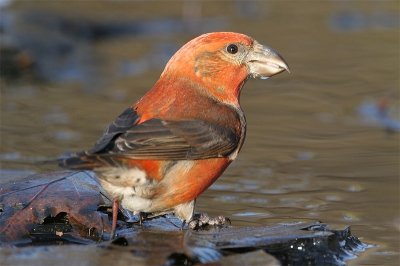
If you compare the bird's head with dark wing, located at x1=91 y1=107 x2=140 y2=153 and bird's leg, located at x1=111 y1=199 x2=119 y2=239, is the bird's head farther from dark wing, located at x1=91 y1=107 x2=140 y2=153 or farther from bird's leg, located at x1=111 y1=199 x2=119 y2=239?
bird's leg, located at x1=111 y1=199 x2=119 y2=239

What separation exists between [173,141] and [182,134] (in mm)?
120

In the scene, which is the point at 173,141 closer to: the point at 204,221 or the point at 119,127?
the point at 119,127

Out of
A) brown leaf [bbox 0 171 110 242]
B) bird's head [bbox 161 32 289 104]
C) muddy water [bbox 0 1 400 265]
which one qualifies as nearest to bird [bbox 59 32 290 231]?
bird's head [bbox 161 32 289 104]

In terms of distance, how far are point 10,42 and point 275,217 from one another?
677 cm

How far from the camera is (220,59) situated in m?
5.33

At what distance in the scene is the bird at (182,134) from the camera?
4.34m

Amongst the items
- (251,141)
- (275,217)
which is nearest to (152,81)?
(251,141)

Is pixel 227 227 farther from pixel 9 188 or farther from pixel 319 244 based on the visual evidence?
pixel 9 188

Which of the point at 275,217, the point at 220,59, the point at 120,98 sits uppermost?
the point at 220,59

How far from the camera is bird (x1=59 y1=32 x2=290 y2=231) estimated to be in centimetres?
434

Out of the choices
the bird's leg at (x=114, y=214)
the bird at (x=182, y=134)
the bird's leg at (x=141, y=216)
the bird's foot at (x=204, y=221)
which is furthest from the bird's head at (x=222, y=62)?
the bird's leg at (x=114, y=214)

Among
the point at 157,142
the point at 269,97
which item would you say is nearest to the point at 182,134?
the point at 157,142

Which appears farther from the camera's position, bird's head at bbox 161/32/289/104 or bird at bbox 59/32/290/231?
bird's head at bbox 161/32/289/104

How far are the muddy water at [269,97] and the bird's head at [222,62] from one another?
41.0 inches
